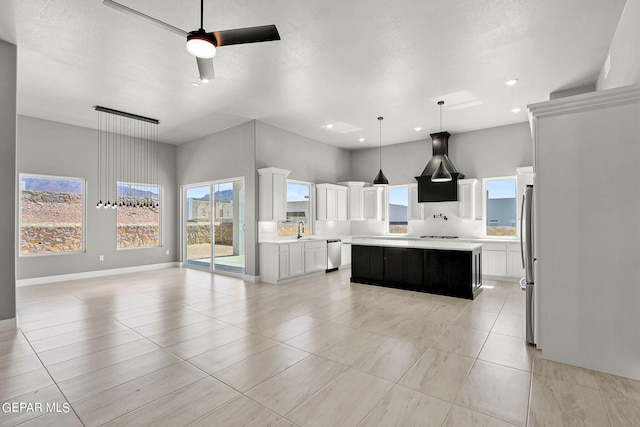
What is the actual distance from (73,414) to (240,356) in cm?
127

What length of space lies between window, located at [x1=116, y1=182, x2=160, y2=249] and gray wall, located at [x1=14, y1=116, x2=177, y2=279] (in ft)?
0.59

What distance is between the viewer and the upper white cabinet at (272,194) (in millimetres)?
6418

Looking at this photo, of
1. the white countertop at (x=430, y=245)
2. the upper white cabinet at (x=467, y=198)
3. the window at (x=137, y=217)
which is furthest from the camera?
the window at (x=137, y=217)

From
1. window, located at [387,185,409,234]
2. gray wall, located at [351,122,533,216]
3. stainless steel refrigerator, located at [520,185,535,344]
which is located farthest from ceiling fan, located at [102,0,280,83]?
window, located at [387,185,409,234]

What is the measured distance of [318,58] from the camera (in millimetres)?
3965

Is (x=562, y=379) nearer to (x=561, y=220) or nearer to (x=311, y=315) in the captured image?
(x=561, y=220)

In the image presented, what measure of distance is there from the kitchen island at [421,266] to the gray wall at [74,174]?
5.72 m

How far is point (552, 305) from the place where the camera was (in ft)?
9.57

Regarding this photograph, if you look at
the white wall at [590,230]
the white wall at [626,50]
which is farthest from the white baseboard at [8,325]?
the white wall at [626,50]

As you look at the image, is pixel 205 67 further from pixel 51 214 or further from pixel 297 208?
pixel 51 214

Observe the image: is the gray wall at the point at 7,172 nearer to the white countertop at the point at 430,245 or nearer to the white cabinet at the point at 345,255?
the white countertop at the point at 430,245

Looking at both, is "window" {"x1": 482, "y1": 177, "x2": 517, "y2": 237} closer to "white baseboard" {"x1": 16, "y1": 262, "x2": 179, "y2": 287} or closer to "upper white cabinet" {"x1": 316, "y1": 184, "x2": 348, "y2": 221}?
"upper white cabinet" {"x1": 316, "y1": 184, "x2": 348, "y2": 221}

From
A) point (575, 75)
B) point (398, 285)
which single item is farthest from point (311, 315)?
point (575, 75)

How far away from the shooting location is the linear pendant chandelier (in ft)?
22.9
